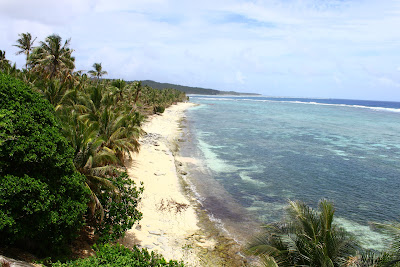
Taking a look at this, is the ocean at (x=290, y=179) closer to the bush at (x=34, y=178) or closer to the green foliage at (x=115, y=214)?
the green foliage at (x=115, y=214)

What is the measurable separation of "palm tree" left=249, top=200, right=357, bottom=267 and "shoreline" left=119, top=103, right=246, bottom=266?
389cm

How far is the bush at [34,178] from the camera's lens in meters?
9.02

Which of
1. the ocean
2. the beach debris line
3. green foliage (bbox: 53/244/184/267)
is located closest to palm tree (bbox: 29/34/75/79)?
the ocean

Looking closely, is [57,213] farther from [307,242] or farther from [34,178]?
[307,242]

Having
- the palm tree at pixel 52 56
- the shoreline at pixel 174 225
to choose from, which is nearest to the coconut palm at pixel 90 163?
the shoreline at pixel 174 225

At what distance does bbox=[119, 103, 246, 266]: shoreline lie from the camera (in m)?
13.9

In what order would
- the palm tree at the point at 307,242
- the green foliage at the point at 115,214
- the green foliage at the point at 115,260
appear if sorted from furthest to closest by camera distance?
the green foliage at the point at 115,214 → the palm tree at the point at 307,242 → the green foliage at the point at 115,260

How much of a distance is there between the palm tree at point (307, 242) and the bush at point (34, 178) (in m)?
6.98

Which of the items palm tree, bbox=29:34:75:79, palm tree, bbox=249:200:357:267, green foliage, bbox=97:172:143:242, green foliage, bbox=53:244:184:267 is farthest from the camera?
palm tree, bbox=29:34:75:79

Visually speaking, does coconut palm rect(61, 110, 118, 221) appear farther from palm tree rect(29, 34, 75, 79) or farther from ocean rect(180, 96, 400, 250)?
palm tree rect(29, 34, 75, 79)

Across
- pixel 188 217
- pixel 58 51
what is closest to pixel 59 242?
pixel 188 217

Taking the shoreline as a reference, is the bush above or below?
above

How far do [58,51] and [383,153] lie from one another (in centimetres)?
4428

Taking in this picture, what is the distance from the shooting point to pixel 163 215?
58.9ft
